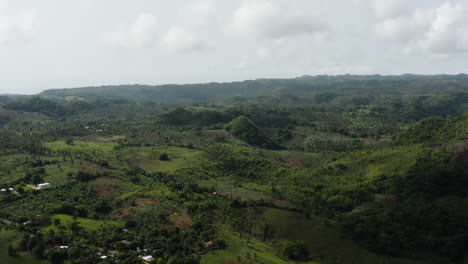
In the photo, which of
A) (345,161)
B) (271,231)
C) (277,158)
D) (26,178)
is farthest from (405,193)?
(26,178)

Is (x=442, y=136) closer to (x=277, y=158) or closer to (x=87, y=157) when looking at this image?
(x=277, y=158)

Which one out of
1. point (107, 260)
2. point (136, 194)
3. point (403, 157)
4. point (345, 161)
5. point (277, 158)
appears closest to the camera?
point (107, 260)

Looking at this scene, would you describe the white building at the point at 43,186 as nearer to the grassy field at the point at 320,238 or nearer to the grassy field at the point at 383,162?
the grassy field at the point at 320,238

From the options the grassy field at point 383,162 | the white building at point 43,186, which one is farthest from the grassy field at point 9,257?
the grassy field at point 383,162

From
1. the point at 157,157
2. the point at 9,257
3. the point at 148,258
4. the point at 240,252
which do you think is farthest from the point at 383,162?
the point at 9,257

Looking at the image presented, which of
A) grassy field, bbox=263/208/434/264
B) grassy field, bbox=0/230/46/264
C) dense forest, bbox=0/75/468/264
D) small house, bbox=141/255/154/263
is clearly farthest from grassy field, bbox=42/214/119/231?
grassy field, bbox=263/208/434/264

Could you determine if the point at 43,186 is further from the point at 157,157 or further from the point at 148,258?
A: the point at 148,258

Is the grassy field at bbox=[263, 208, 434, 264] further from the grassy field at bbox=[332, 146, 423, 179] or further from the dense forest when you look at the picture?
the grassy field at bbox=[332, 146, 423, 179]
